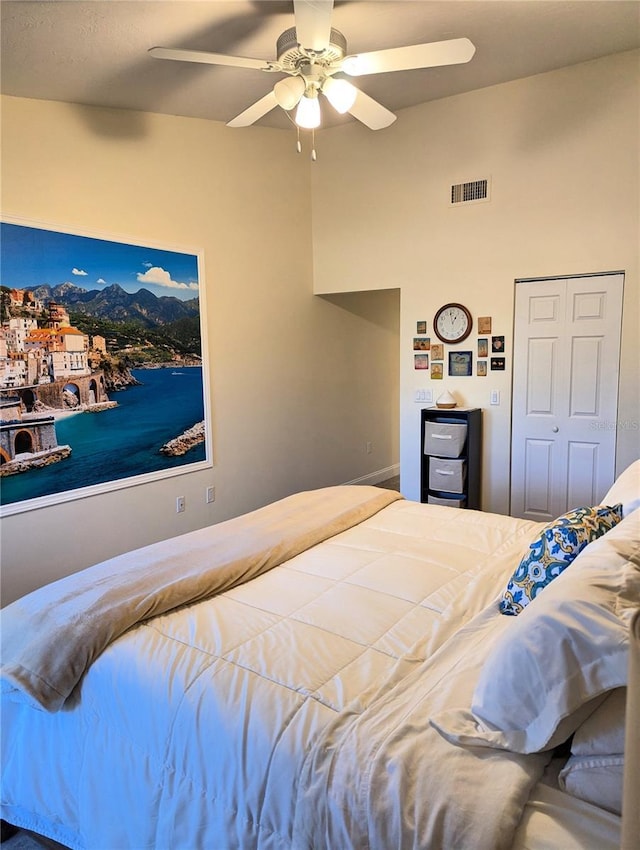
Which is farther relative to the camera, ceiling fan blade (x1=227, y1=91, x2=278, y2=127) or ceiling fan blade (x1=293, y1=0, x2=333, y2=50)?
ceiling fan blade (x1=227, y1=91, x2=278, y2=127)

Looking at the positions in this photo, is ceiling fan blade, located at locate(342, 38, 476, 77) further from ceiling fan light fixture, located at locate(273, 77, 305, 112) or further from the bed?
the bed

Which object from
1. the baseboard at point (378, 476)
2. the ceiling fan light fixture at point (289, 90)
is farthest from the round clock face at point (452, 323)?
the ceiling fan light fixture at point (289, 90)

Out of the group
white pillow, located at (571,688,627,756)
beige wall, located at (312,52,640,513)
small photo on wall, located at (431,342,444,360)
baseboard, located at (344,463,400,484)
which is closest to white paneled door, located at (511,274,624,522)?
beige wall, located at (312,52,640,513)

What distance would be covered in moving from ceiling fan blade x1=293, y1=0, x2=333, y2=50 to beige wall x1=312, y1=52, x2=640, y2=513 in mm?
2326

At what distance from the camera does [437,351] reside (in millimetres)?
4578

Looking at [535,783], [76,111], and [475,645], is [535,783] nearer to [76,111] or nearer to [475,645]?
[475,645]

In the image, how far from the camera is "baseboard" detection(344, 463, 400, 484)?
20.2 ft

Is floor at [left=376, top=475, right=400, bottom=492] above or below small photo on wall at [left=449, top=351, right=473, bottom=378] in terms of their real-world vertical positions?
below

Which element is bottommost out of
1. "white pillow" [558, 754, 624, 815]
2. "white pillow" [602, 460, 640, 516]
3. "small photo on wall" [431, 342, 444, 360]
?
"white pillow" [558, 754, 624, 815]

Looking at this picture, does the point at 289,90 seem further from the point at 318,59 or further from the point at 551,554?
the point at 551,554

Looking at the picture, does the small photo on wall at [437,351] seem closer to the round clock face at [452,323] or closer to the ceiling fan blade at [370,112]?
the round clock face at [452,323]

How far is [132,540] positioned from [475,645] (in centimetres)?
290

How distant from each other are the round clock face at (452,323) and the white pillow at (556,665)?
11.1ft

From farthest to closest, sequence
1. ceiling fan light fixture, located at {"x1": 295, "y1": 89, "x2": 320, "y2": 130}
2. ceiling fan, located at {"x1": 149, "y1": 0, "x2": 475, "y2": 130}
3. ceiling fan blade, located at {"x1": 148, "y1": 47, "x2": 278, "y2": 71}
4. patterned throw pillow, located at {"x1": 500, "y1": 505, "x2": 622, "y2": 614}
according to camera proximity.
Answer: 1. ceiling fan light fixture, located at {"x1": 295, "y1": 89, "x2": 320, "y2": 130}
2. ceiling fan blade, located at {"x1": 148, "y1": 47, "x2": 278, "y2": 71}
3. ceiling fan, located at {"x1": 149, "y1": 0, "x2": 475, "y2": 130}
4. patterned throw pillow, located at {"x1": 500, "y1": 505, "x2": 622, "y2": 614}
